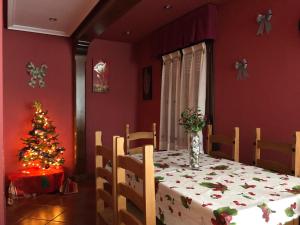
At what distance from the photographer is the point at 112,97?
15.3 feet

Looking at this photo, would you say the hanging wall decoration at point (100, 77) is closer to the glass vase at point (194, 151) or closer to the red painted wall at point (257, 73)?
the red painted wall at point (257, 73)

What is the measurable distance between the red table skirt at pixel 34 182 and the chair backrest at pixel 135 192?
237 centimetres

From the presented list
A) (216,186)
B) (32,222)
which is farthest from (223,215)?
(32,222)

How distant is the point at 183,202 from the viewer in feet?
4.42

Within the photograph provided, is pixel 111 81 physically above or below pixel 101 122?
above

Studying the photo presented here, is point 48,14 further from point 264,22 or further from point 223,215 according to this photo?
point 223,215

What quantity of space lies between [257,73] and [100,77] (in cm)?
272

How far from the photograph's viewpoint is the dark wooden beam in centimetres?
247

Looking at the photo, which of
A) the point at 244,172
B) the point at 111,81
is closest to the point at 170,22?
the point at 111,81

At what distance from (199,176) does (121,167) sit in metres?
0.57

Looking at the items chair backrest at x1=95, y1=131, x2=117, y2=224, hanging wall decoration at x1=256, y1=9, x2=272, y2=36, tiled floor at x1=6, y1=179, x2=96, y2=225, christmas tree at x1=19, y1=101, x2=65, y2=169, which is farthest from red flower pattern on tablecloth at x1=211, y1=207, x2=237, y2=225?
christmas tree at x1=19, y1=101, x2=65, y2=169

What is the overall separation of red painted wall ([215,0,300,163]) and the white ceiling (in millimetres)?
1554

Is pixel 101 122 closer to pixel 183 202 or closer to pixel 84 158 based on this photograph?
pixel 84 158

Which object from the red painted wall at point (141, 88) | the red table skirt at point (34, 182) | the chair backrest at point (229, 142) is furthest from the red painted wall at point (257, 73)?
the red table skirt at point (34, 182)
